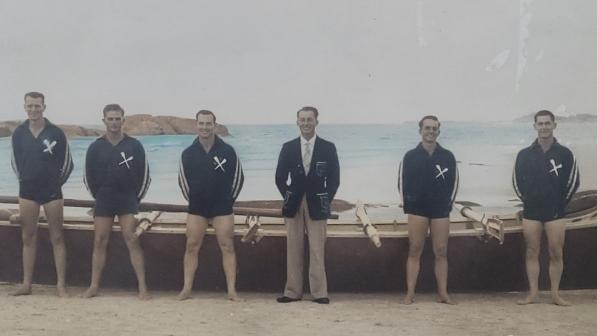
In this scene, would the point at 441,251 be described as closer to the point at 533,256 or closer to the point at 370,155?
the point at 533,256

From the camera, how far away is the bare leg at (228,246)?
4957mm

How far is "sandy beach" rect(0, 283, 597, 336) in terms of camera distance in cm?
423

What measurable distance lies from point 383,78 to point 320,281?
68.9 inches

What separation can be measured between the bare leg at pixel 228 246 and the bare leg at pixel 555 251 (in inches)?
84.0

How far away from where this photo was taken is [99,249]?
16.5 ft

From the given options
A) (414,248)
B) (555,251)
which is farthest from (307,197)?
(555,251)

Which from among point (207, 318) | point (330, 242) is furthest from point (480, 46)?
point (207, 318)

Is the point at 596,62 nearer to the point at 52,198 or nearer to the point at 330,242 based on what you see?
the point at 330,242

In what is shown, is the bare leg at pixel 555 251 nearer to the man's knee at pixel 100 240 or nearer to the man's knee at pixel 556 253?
the man's knee at pixel 556 253

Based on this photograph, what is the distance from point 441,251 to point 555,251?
76 cm

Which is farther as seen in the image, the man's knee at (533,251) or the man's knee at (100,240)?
the man's knee at (100,240)

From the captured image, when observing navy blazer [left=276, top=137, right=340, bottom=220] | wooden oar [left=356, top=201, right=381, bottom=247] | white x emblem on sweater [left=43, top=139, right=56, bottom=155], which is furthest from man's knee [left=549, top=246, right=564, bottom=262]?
white x emblem on sweater [left=43, top=139, right=56, bottom=155]

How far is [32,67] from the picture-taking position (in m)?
5.77

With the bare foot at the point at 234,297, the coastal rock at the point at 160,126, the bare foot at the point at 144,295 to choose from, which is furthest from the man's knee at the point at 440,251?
the bare foot at the point at 144,295
